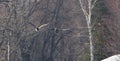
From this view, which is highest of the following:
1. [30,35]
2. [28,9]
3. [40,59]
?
[28,9]

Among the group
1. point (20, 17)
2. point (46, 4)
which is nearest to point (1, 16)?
point (20, 17)

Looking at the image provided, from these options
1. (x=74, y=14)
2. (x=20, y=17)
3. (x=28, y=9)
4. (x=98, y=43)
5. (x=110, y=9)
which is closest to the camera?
(x=98, y=43)

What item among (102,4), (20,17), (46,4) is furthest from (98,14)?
(46,4)

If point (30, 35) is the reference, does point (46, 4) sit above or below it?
above

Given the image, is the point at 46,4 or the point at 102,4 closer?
the point at 102,4

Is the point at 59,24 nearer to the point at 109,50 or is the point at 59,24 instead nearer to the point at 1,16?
the point at 1,16

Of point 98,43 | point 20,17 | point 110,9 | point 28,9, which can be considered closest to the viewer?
point 98,43

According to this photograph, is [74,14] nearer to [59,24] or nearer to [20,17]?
[59,24]

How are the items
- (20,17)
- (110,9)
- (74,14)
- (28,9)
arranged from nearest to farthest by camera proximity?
(110,9) → (20,17) → (28,9) → (74,14)

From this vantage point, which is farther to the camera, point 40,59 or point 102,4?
point 40,59
